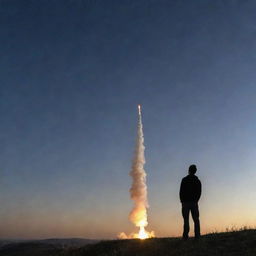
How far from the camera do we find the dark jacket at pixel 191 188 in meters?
20.0

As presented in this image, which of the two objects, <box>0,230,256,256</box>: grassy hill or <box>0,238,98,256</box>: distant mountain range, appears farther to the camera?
<box>0,238,98,256</box>: distant mountain range

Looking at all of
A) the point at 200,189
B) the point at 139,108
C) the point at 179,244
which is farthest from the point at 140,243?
the point at 139,108

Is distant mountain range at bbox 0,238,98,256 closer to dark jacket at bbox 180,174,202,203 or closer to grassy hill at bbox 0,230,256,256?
grassy hill at bbox 0,230,256,256

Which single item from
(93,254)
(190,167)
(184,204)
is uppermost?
(190,167)

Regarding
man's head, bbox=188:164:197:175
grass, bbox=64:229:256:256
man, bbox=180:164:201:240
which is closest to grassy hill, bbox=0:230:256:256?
grass, bbox=64:229:256:256

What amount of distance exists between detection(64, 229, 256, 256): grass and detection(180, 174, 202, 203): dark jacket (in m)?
2.15

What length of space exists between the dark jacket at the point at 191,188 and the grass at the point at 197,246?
2148 millimetres

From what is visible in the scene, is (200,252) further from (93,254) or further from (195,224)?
(93,254)

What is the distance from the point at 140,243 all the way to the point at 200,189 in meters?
5.58

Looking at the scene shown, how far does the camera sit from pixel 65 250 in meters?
30.3

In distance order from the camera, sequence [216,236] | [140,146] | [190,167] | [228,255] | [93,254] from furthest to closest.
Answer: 1. [140,146]
2. [93,254]
3. [216,236]
4. [190,167]
5. [228,255]

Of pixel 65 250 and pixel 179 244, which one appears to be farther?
pixel 65 250

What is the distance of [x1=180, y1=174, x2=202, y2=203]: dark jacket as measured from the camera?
65.7 ft

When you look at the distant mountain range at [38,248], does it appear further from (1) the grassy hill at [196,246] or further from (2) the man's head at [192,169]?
(2) the man's head at [192,169]
